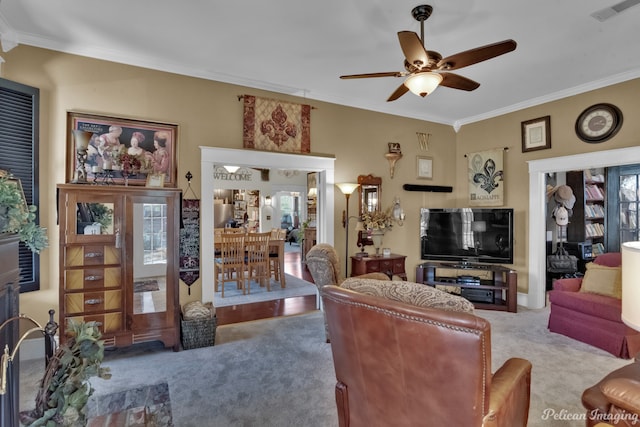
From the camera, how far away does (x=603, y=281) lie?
3373 mm

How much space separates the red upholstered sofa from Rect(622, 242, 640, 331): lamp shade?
228cm

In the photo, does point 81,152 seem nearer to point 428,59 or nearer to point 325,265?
point 325,265

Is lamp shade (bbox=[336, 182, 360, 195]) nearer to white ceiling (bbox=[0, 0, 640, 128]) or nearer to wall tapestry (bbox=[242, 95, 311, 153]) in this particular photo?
wall tapestry (bbox=[242, 95, 311, 153])

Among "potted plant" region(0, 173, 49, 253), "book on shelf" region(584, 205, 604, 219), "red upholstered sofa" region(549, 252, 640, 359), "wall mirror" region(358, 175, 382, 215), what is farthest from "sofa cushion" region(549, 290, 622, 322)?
"potted plant" region(0, 173, 49, 253)

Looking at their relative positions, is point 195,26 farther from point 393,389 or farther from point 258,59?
point 393,389

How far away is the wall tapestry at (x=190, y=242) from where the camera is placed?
3588 mm

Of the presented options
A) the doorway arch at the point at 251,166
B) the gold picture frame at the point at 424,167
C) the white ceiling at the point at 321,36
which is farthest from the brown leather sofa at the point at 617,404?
the gold picture frame at the point at 424,167

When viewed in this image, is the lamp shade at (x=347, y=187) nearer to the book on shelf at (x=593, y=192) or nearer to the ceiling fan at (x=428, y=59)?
the ceiling fan at (x=428, y=59)

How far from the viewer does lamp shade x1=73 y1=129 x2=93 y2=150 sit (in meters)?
3.06

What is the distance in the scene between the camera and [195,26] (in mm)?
2770

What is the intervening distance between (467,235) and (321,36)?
3444 millimetres

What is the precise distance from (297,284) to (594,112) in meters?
4.95

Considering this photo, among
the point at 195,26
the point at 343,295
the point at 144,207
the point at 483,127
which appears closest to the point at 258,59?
the point at 195,26

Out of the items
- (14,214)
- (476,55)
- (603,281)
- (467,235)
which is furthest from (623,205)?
→ (14,214)
